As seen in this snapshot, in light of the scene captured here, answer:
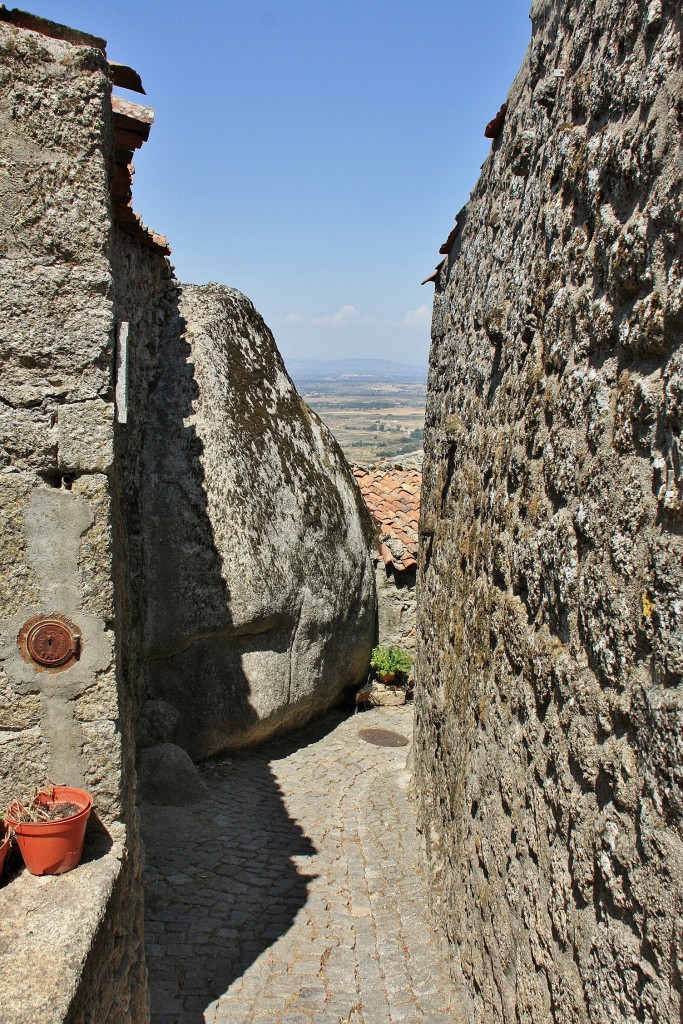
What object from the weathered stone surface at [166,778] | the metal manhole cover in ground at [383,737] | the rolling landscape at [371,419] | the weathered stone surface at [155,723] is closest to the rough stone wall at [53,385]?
the weathered stone surface at [166,778]

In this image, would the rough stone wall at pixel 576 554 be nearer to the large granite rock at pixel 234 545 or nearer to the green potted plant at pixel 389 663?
the large granite rock at pixel 234 545

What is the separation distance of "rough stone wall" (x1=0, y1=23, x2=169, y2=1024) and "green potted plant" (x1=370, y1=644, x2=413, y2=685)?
6.74 m

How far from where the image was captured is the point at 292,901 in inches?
211

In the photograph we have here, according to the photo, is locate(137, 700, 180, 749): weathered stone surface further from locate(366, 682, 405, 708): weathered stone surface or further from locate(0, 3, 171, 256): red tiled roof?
locate(0, 3, 171, 256): red tiled roof

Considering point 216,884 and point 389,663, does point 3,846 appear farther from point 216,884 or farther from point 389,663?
point 389,663

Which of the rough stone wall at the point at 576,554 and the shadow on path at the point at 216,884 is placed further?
the shadow on path at the point at 216,884

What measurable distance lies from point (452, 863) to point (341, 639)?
450 cm

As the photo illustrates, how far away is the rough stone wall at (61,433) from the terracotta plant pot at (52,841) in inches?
5.1

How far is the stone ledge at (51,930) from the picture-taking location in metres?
2.27

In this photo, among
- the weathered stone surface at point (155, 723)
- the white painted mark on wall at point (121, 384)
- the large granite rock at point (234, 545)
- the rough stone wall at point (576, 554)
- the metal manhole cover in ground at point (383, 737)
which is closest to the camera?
the rough stone wall at point (576, 554)

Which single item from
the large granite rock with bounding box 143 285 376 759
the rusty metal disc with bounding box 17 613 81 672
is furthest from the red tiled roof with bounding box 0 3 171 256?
the rusty metal disc with bounding box 17 613 81 672

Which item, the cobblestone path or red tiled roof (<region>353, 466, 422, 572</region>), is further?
red tiled roof (<region>353, 466, 422, 572</region>)

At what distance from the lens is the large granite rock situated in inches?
280

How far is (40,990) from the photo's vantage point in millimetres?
2301
